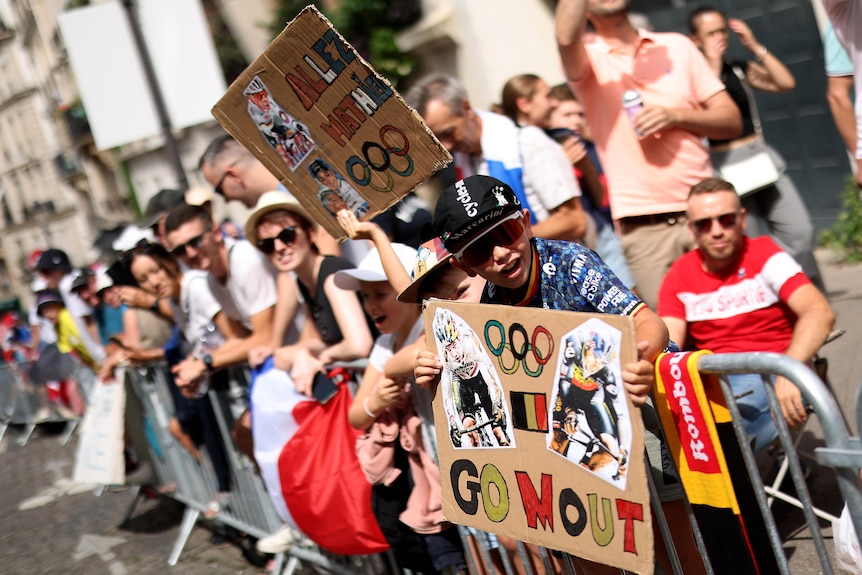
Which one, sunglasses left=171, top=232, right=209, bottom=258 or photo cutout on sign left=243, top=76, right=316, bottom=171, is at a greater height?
photo cutout on sign left=243, top=76, right=316, bottom=171

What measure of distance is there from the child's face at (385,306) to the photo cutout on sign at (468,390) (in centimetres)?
78

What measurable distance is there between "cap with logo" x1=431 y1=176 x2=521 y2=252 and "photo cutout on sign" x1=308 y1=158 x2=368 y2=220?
3.25ft

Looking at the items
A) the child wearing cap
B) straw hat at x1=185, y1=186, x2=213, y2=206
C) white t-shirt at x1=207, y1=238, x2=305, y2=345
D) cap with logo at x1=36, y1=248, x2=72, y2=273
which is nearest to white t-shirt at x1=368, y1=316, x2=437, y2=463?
the child wearing cap

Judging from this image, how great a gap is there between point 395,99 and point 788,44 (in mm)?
6710

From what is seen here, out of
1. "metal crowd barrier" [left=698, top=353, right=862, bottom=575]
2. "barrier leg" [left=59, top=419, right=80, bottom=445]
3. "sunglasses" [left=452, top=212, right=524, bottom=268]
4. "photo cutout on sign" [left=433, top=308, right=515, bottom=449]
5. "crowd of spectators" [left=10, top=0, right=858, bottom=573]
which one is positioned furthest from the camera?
"barrier leg" [left=59, top=419, right=80, bottom=445]

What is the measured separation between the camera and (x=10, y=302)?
49781mm

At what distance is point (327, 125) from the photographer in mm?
3789

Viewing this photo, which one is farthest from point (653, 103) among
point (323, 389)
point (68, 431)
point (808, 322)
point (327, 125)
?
point (68, 431)

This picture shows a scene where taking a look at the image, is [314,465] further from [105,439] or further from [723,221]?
[105,439]

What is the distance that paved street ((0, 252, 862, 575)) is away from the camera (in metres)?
5.46

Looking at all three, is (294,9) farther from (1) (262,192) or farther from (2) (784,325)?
(2) (784,325)

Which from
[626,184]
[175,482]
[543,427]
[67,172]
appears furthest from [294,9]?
[67,172]

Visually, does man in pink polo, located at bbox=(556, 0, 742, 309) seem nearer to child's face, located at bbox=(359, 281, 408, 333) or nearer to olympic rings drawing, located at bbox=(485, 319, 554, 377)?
child's face, located at bbox=(359, 281, 408, 333)

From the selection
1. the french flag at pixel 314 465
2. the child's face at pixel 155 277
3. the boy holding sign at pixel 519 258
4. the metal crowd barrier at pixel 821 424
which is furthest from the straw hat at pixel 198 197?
the metal crowd barrier at pixel 821 424
